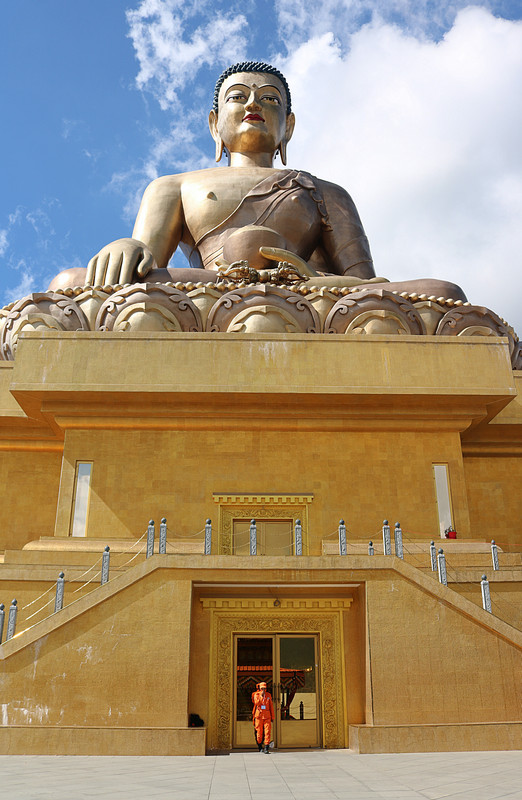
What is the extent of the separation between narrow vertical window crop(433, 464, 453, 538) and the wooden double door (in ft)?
8.56

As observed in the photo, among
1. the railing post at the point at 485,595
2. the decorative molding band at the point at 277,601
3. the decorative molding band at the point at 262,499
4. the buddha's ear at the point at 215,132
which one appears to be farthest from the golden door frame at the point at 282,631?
the buddha's ear at the point at 215,132

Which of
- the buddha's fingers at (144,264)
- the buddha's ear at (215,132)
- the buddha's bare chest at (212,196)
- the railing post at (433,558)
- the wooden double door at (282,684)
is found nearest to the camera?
the wooden double door at (282,684)

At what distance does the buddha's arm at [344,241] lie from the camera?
14.6 m

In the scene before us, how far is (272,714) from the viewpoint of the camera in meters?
7.16

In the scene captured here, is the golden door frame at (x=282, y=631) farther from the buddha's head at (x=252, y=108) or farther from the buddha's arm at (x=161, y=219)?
the buddha's head at (x=252, y=108)

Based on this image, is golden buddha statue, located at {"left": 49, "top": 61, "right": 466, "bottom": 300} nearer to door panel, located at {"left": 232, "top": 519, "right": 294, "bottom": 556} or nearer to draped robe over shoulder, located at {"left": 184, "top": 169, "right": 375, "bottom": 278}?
draped robe over shoulder, located at {"left": 184, "top": 169, "right": 375, "bottom": 278}

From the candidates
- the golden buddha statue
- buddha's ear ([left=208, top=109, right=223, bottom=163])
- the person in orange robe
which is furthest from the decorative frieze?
buddha's ear ([left=208, top=109, right=223, bottom=163])

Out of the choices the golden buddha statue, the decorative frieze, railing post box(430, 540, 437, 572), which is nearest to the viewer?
railing post box(430, 540, 437, 572)

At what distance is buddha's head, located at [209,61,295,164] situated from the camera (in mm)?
16359

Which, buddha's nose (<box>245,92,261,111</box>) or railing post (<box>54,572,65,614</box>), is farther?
buddha's nose (<box>245,92,261,111</box>)

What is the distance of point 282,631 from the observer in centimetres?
756

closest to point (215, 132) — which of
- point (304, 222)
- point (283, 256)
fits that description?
point (304, 222)

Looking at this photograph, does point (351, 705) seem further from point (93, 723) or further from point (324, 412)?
point (324, 412)

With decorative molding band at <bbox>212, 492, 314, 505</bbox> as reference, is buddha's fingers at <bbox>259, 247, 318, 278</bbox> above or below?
above
